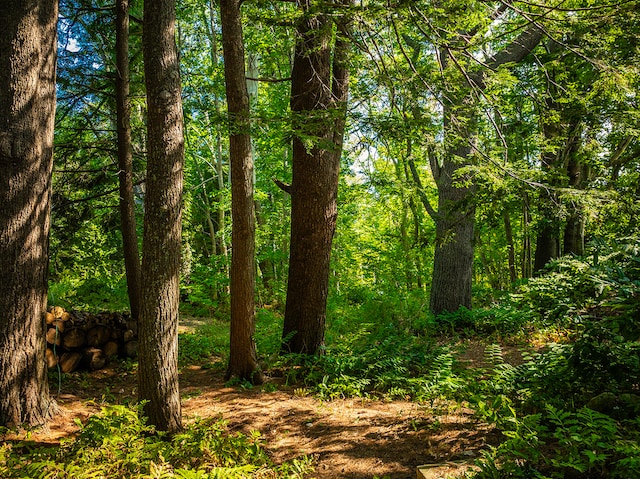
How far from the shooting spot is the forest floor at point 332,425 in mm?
3371

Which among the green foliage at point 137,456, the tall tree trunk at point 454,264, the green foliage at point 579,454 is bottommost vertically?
the green foliage at point 137,456

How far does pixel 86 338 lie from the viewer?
653 cm

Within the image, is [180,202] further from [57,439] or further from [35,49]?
[57,439]

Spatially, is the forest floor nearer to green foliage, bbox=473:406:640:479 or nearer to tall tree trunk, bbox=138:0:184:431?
green foliage, bbox=473:406:640:479

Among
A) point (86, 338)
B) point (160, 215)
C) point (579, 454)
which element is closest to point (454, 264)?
point (579, 454)

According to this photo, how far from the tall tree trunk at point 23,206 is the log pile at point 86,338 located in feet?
7.17

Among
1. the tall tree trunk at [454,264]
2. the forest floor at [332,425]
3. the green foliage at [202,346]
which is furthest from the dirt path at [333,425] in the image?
the tall tree trunk at [454,264]

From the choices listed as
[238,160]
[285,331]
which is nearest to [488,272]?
[285,331]

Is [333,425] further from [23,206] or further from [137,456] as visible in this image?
[23,206]

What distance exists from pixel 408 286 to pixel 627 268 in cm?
1248

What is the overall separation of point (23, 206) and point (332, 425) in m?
3.74

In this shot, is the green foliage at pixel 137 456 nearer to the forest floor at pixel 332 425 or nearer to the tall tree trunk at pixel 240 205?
the forest floor at pixel 332 425

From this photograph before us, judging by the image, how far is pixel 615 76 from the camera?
15.5ft

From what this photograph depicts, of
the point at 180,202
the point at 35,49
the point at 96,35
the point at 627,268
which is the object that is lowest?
the point at 627,268
